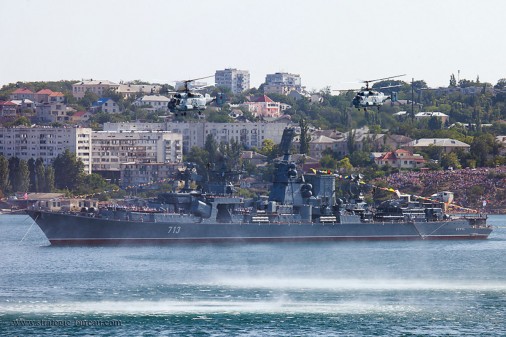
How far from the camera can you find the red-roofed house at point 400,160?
555ft

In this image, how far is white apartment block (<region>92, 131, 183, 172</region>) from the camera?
185 metres

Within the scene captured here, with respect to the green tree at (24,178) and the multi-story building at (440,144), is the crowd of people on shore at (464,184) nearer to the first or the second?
the multi-story building at (440,144)

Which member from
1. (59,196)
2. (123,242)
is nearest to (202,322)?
(123,242)

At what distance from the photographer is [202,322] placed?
186ft

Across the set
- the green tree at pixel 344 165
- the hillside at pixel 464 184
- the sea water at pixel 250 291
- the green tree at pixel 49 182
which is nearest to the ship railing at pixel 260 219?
the sea water at pixel 250 291

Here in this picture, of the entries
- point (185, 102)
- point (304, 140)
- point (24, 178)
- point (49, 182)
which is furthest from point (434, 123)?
point (185, 102)

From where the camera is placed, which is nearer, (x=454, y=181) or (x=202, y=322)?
(x=202, y=322)

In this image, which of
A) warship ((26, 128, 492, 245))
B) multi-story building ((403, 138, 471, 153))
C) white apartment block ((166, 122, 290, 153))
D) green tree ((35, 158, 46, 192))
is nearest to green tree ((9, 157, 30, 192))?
green tree ((35, 158, 46, 192))

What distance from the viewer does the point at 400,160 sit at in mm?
169625

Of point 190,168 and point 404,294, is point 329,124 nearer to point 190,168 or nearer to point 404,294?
point 190,168

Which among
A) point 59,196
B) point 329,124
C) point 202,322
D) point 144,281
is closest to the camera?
point 202,322

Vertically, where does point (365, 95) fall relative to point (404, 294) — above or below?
above

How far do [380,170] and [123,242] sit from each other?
73237 millimetres

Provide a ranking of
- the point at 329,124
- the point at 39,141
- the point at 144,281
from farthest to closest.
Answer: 1. the point at 329,124
2. the point at 39,141
3. the point at 144,281
